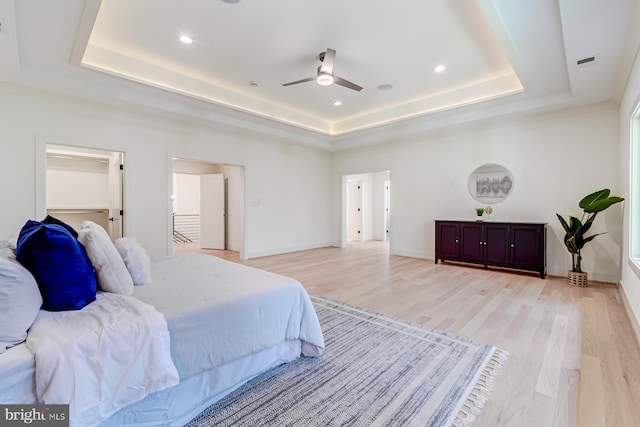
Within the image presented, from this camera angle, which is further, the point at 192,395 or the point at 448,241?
the point at 448,241

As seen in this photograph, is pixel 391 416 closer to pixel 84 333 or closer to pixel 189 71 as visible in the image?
pixel 84 333

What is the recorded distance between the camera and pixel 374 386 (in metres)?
1.89

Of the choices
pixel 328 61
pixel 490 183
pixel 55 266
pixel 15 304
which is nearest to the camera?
pixel 15 304

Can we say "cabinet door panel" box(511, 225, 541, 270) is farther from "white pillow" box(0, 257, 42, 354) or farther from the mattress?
"white pillow" box(0, 257, 42, 354)

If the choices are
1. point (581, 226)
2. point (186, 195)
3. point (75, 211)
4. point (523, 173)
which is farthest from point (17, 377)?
point (186, 195)

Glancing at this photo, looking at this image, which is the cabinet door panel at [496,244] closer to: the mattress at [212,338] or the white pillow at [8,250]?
the mattress at [212,338]

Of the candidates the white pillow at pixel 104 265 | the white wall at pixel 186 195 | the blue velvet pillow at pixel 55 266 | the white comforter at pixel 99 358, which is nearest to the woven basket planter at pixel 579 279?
the white comforter at pixel 99 358

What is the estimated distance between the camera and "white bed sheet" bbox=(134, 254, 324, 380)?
1571 millimetres

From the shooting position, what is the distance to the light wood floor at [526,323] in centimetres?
169

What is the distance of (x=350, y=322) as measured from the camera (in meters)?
2.87

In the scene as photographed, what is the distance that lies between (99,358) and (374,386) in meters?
1.53

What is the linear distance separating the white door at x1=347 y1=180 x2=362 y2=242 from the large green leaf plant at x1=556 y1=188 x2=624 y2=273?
5.76 m

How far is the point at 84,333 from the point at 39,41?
3272 millimetres

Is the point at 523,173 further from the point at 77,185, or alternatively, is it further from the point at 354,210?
the point at 77,185
